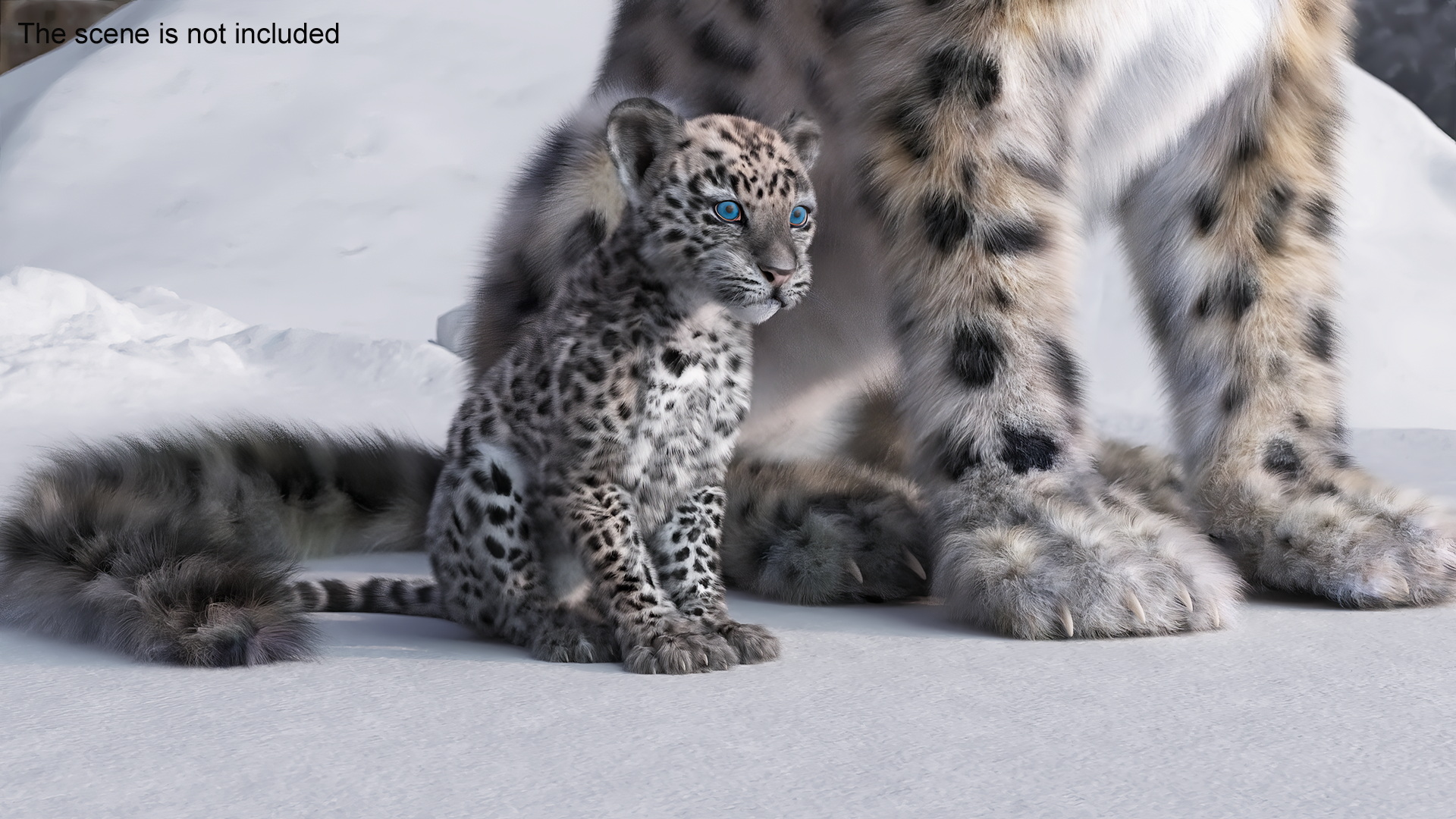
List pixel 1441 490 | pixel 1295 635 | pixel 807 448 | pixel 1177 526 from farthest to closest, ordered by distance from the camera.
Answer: pixel 1441 490 → pixel 807 448 → pixel 1177 526 → pixel 1295 635

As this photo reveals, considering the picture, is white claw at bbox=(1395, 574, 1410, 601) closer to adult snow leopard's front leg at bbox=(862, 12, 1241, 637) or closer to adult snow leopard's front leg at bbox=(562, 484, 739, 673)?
adult snow leopard's front leg at bbox=(862, 12, 1241, 637)

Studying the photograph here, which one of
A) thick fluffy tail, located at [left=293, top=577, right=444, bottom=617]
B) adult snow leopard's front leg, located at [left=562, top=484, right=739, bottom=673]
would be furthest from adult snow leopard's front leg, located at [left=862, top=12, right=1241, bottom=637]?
thick fluffy tail, located at [left=293, top=577, right=444, bottom=617]

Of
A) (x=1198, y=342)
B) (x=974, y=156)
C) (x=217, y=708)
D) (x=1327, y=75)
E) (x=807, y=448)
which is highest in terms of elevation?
(x=1327, y=75)

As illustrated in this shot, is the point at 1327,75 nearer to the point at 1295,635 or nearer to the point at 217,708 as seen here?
the point at 1295,635

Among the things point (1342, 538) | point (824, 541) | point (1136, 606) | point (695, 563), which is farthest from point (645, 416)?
point (1342, 538)

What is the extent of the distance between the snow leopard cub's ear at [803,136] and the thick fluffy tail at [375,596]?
23.5 inches

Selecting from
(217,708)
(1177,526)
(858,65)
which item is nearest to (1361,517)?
(1177,526)

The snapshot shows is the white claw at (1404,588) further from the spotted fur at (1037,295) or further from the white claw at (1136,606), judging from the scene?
the white claw at (1136,606)

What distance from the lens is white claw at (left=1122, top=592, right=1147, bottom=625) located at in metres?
1.60

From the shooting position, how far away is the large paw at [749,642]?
1485mm

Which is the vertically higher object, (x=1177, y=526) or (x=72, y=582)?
(x=1177, y=526)

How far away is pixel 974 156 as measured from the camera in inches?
69.7

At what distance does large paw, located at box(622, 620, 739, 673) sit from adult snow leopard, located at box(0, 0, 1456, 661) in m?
0.33

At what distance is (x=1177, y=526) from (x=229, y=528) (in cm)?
108
